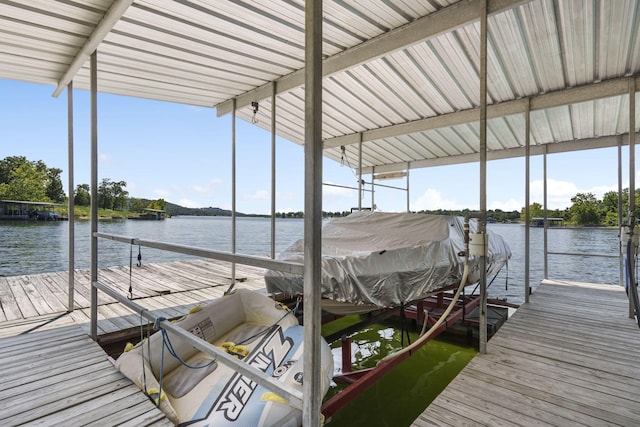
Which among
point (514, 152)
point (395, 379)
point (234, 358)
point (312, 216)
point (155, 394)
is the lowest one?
point (395, 379)

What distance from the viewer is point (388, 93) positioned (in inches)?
208

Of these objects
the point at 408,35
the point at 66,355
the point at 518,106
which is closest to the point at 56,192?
the point at 66,355

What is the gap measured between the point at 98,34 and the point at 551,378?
15.6 feet

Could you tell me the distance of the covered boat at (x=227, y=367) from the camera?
1.94 meters

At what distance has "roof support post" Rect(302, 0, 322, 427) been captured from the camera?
110 centimetres

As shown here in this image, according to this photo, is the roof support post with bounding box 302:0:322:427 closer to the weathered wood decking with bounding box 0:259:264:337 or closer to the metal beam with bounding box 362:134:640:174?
the weathered wood decking with bounding box 0:259:264:337

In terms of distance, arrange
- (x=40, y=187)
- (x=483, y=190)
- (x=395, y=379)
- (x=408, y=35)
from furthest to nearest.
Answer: (x=40, y=187)
(x=395, y=379)
(x=408, y=35)
(x=483, y=190)

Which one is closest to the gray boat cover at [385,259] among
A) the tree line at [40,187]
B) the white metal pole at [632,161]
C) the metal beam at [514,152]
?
the white metal pole at [632,161]

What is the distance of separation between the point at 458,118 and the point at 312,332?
557 centimetres

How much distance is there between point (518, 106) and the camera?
4.92 meters

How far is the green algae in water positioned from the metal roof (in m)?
3.97

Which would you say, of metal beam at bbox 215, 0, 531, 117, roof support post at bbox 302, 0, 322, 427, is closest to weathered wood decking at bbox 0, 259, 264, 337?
roof support post at bbox 302, 0, 322, 427

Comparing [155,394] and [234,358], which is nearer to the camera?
[234,358]

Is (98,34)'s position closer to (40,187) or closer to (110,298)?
(110,298)
